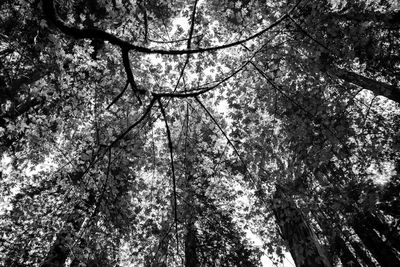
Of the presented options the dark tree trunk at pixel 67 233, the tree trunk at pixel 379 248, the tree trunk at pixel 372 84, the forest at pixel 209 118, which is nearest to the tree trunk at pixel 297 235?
the forest at pixel 209 118

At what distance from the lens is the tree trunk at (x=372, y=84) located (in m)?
5.27

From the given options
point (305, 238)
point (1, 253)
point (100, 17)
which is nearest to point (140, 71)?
point (100, 17)

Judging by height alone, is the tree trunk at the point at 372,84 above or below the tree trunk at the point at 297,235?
above

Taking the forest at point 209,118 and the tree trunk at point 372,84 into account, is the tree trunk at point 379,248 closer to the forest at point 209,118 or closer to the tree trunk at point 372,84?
the forest at point 209,118

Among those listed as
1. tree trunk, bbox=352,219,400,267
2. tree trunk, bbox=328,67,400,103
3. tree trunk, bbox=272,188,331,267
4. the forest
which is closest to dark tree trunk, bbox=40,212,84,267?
the forest

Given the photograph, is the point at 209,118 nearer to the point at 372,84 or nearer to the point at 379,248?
the point at 372,84

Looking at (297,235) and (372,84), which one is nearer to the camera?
(297,235)

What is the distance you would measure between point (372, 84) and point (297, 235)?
5.25m

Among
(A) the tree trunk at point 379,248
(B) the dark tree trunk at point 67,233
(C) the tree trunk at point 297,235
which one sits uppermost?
(A) the tree trunk at point 379,248

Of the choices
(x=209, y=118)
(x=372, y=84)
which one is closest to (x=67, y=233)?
(x=209, y=118)

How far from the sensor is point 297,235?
481 centimetres

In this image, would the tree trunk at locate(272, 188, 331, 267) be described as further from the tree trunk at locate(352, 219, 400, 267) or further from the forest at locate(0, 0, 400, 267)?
the tree trunk at locate(352, 219, 400, 267)

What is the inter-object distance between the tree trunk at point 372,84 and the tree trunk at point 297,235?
2.63 meters

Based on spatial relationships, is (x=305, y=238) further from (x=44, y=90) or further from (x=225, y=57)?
(x=44, y=90)
